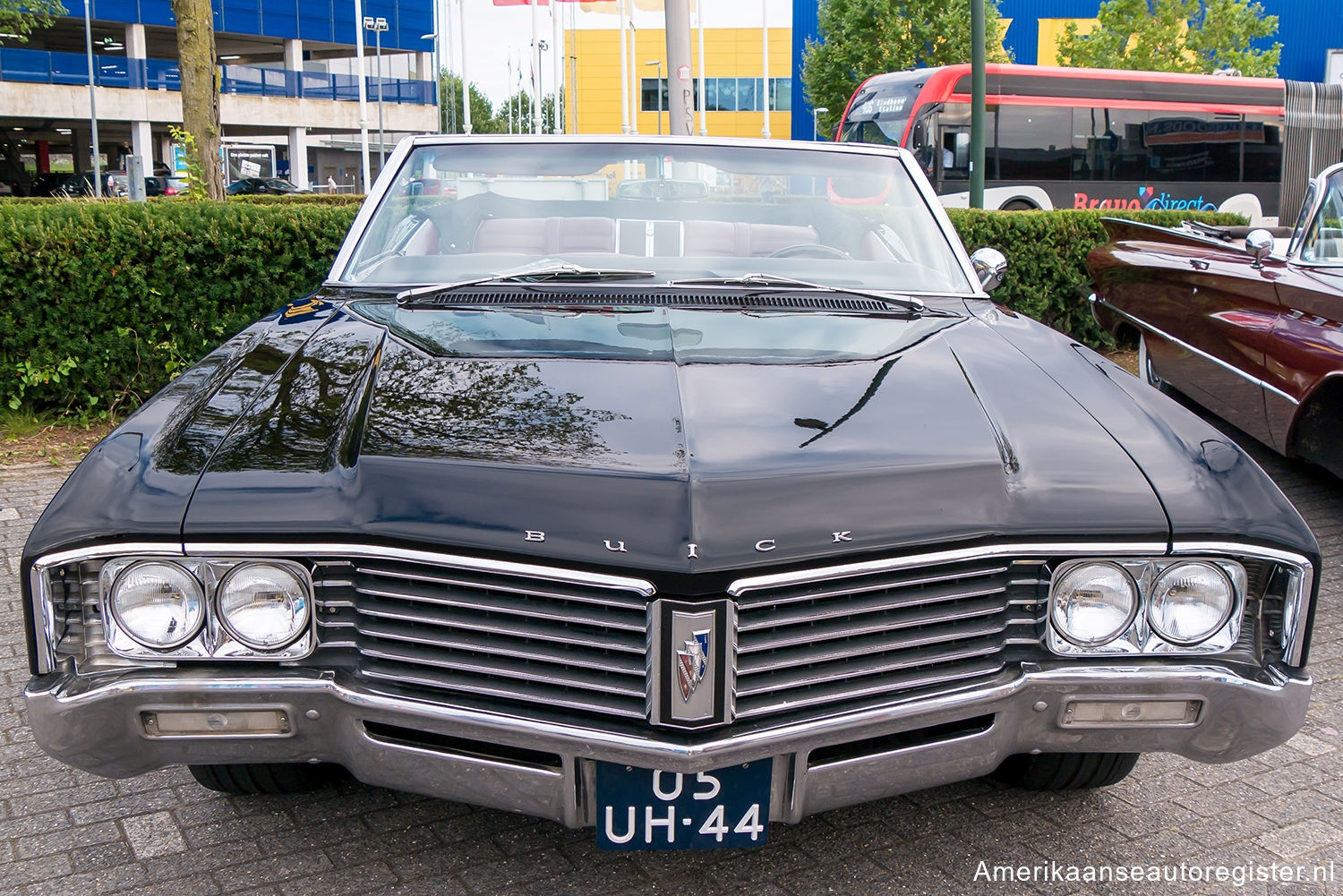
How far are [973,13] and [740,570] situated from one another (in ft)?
32.1

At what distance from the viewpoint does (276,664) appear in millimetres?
2178

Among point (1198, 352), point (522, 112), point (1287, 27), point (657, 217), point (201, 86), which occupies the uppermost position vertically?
point (522, 112)

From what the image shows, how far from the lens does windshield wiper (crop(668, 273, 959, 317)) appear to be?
332 centimetres

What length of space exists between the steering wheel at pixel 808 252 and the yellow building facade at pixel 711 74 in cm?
4314

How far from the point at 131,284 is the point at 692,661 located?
5952mm

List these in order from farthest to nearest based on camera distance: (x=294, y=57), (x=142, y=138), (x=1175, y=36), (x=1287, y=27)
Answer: (x=294, y=57), (x=142, y=138), (x=1287, y=27), (x=1175, y=36)

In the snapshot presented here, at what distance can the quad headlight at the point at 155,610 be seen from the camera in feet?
7.09

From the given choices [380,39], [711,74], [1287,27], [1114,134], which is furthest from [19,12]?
[1287,27]

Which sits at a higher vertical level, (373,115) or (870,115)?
(373,115)

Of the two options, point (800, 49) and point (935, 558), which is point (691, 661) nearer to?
point (935, 558)

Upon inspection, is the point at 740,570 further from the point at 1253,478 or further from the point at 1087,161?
the point at 1087,161

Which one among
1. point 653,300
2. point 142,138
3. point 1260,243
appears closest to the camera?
point 653,300

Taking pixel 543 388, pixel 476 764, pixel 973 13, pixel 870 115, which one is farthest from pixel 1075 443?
pixel 870 115

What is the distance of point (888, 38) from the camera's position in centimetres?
3250
